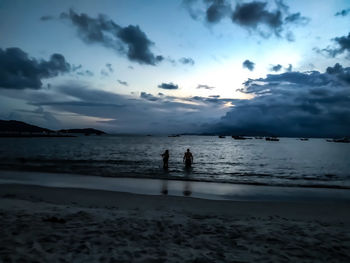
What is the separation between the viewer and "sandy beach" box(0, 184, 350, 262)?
16.4 ft

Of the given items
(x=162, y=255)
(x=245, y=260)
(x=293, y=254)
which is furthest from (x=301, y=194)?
(x=162, y=255)

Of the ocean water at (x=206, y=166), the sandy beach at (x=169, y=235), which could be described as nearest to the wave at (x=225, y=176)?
the ocean water at (x=206, y=166)

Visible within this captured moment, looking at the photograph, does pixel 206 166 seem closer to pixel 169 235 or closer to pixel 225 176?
pixel 225 176

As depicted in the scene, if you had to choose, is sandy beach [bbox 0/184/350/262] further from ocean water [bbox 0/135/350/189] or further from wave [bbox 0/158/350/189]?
ocean water [bbox 0/135/350/189]

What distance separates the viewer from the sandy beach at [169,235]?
5.00 meters

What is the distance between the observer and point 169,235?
6.23m

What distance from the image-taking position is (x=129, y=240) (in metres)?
5.79

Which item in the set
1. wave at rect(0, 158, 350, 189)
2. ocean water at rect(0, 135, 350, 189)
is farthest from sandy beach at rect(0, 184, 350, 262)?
ocean water at rect(0, 135, 350, 189)

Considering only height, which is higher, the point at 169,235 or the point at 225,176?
the point at 169,235

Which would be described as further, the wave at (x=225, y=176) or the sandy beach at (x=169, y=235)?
the wave at (x=225, y=176)

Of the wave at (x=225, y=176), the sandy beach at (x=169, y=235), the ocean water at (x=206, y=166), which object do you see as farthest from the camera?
the ocean water at (x=206, y=166)

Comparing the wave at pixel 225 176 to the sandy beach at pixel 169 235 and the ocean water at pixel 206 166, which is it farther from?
the sandy beach at pixel 169 235

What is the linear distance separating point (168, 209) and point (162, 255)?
4.55m

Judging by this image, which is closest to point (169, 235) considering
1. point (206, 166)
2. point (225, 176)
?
point (225, 176)
